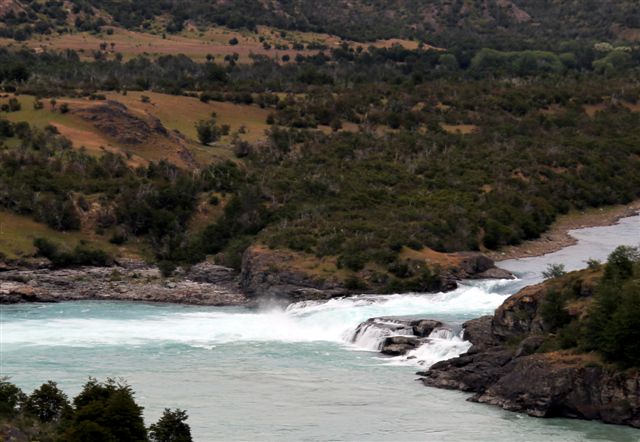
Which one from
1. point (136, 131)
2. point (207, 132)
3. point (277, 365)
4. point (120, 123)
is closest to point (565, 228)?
point (207, 132)

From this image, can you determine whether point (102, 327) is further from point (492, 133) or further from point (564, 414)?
point (492, 133)

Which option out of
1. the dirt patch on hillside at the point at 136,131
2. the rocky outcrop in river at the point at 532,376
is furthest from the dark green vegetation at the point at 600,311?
the dirt patch on hillside at the point at 136,131

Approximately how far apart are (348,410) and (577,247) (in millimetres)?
49954

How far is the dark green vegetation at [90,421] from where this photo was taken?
5050cm

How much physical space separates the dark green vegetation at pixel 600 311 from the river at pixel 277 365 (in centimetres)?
347

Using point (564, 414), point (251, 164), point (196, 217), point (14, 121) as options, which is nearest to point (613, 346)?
point (564, 414)

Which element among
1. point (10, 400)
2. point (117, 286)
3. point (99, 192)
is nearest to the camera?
point (10, 400)

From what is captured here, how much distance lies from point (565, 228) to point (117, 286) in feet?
130

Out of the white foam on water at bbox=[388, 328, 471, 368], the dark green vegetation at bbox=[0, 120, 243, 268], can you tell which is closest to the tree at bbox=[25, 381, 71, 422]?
the white foam on water at bbox=[388, 328, 471, 368]

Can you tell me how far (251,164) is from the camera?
129 meters

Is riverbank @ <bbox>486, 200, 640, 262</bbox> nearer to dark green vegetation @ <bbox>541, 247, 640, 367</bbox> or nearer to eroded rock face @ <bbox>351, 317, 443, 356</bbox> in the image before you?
eroded rock face @ <bbox>351, 317, 443, 356</bbox>

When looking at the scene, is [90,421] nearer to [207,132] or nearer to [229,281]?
[229,281]

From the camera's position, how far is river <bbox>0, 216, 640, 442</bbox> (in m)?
60.9

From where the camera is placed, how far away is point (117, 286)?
9856 cm
